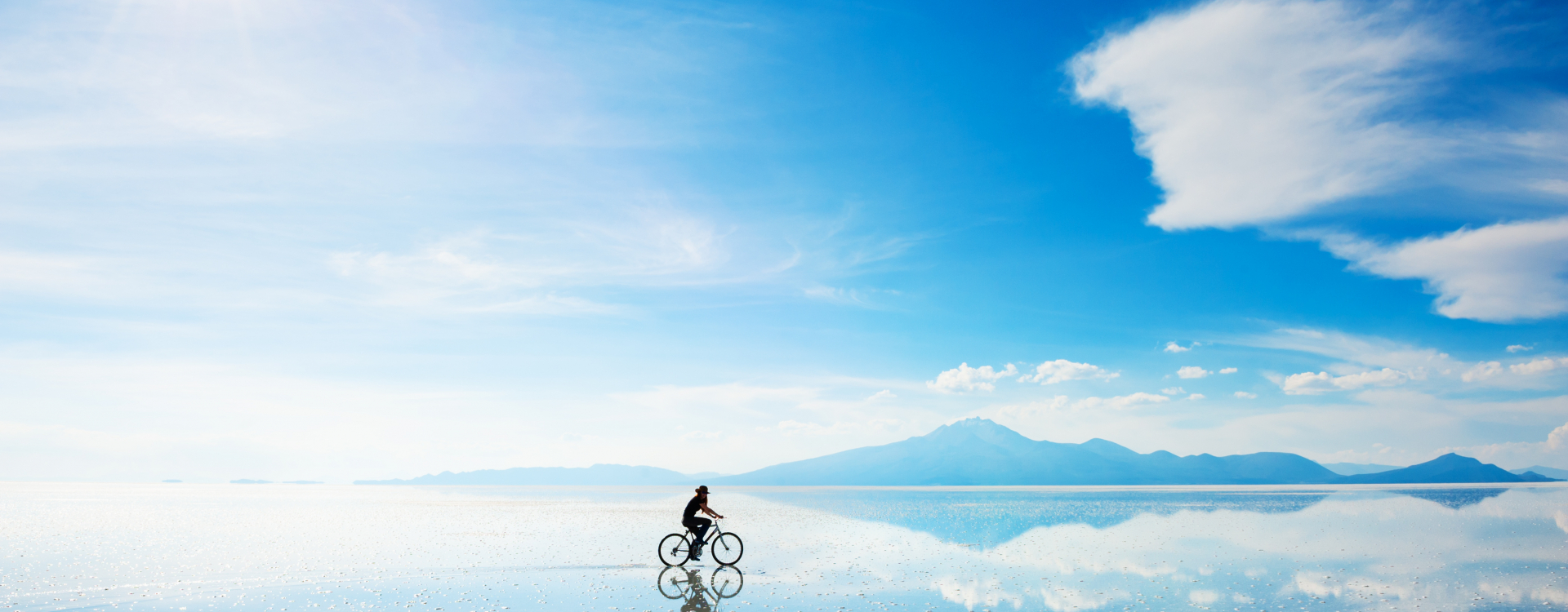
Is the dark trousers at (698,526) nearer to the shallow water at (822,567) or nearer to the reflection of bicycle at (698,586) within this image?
the shallow water at (822,567)

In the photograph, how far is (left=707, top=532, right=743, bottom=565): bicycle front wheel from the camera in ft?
86.7

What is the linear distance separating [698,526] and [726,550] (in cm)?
285

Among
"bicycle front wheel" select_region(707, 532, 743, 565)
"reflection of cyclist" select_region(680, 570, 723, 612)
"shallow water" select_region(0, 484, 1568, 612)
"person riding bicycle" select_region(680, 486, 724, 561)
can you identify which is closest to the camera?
"reflection of cyclist" select_region(680, 570, 723, 612)

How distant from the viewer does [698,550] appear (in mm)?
25688

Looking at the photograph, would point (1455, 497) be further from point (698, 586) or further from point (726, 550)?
point (698, 586)

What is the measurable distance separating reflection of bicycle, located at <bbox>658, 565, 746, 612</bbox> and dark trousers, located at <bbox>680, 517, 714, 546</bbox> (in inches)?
44.1

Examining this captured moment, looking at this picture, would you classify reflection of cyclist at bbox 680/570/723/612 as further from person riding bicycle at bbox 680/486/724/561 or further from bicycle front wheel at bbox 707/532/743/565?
bicycle front wheel at bbox 707/532/743/565

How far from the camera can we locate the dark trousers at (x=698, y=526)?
25562 mm

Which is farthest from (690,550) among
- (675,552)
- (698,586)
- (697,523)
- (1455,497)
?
(1455,497)

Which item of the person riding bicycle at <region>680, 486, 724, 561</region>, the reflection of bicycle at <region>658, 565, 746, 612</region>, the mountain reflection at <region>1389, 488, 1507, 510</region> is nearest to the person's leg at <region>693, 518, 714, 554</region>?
the person riding bicycle at <region>680, 486, 724, 561</region>

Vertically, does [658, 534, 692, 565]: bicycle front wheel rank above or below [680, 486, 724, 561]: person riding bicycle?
below

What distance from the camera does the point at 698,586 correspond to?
2181 centimetres

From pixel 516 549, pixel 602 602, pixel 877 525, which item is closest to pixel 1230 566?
pixel 602 602

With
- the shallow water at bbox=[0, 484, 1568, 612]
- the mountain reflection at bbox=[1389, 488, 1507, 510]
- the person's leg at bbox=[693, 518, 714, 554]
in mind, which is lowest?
the mountain reflection at bbox=[1389, 488, 1507, 510]
